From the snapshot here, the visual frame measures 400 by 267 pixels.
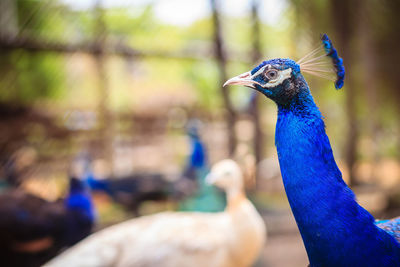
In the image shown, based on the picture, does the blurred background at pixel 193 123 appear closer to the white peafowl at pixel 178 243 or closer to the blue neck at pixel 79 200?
the blue neck at pixel 79 200

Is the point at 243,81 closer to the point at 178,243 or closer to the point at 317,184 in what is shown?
the point at 317,184

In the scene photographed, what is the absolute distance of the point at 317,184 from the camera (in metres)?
0.77

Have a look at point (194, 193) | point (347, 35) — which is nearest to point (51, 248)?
point (194, 193)

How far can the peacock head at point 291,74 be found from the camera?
81 centimetres

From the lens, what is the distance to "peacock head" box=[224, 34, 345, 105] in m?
0.81

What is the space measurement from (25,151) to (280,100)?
3.33 metres

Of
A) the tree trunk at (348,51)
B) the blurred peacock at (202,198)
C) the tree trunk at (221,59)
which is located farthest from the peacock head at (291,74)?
the tree trunk at (348,51)

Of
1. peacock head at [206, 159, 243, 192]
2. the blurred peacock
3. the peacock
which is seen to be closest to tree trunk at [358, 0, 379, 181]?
the blurred peacock

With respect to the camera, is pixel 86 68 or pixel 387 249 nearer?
pixel 387 249

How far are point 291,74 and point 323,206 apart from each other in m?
0.33

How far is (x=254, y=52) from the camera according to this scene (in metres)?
4.29

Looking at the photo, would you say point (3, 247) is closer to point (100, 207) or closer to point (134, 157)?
point (100, 207)

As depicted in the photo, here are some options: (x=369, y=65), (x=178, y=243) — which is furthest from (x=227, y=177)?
(x=369, y=65)

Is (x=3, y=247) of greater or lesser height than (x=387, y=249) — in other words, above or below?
below
